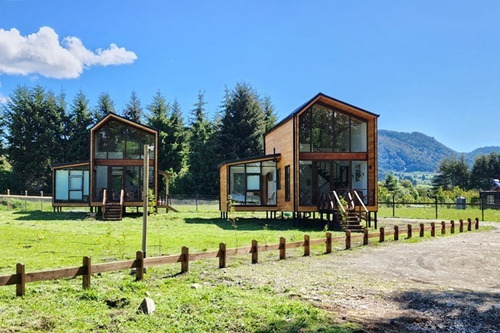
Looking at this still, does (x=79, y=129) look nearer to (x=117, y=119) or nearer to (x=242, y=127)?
(x=242, y=127)

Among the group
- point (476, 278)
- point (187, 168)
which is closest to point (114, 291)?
point (476, 278)

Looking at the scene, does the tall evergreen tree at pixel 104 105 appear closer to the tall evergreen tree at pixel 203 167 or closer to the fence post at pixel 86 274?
the tall evergreen tree at pixel 203 167

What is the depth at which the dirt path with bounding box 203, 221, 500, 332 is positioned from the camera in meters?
6.39

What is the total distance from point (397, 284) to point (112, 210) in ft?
69.4

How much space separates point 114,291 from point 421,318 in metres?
4.95

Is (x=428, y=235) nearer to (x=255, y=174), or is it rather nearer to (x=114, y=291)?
(x=255, y=174)

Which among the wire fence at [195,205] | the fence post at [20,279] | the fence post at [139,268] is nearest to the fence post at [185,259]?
the fence post at [139,268]

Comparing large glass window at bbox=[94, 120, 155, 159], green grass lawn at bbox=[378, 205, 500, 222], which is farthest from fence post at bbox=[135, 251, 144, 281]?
green grass lawn at bbox=[378, 205, 500, 222]

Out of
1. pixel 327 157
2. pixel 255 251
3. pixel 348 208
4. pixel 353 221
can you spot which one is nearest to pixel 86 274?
pixel 255 251

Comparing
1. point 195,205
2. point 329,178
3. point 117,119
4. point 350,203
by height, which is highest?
point 117,119

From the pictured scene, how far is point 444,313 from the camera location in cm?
668

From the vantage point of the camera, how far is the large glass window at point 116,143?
29953mm

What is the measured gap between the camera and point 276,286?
27.7 feet

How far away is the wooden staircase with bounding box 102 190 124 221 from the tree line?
22.4 metres
